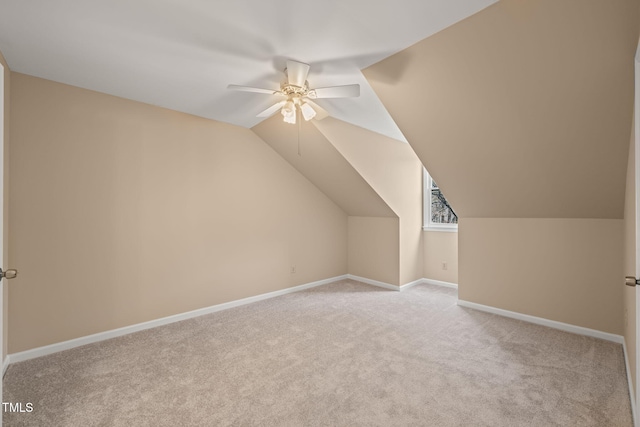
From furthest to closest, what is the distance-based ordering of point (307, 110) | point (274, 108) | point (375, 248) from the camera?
1. point (375, 248)
2. point (274, 108)
3. point (307, 110)

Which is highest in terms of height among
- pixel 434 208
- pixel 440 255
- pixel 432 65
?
pixel 432 65

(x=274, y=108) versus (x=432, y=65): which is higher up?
(x=432, y=65)

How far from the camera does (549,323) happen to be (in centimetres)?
322

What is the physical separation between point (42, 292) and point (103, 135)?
59.6 inches

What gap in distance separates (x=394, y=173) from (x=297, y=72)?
8.64 feet

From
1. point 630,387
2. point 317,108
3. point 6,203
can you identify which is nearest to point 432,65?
point 317,108

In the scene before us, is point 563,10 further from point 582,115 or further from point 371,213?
point 371,213

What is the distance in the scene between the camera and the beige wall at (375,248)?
4.74 metres

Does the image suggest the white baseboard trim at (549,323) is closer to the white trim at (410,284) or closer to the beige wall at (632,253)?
the beige wall at (632,253)

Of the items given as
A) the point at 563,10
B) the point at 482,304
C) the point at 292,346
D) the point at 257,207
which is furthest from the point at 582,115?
the point at 257,207

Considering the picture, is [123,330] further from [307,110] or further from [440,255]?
[440,255]

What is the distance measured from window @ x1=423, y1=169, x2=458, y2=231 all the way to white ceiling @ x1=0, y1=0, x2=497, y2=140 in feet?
8.88

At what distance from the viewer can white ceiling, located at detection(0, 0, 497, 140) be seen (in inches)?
68.9

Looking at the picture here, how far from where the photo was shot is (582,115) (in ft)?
6.98
